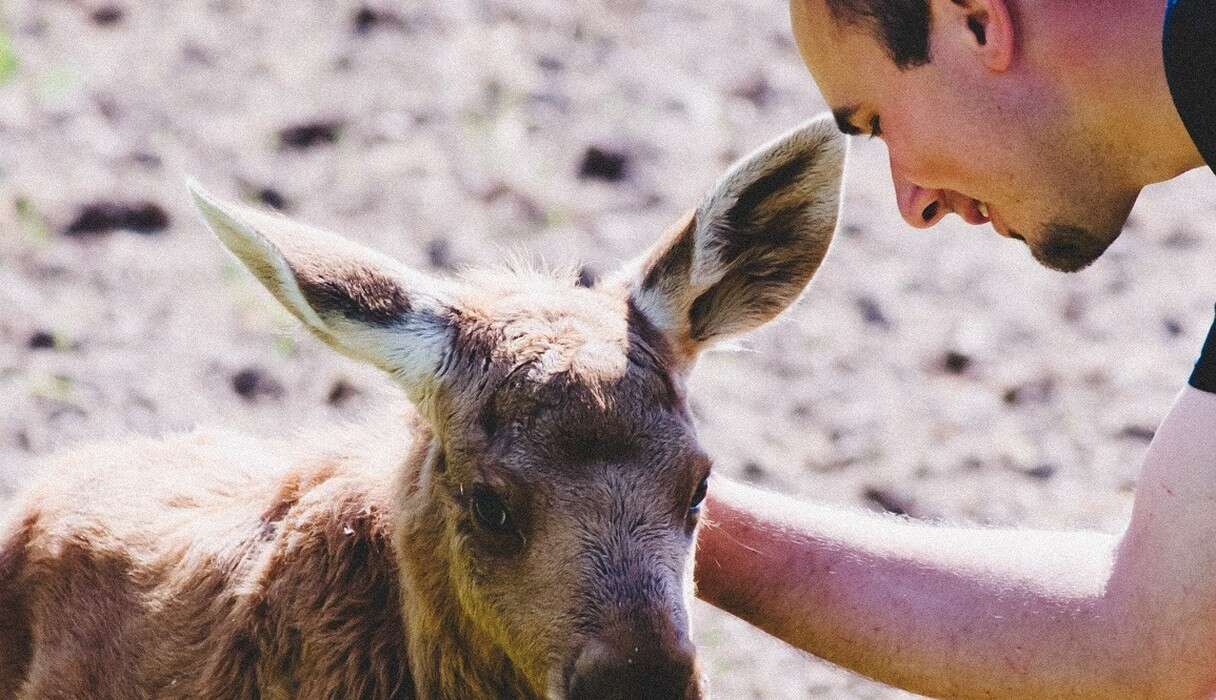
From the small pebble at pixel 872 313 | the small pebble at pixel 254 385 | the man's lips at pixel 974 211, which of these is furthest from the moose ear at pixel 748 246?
the small pebble at pixel 872 313

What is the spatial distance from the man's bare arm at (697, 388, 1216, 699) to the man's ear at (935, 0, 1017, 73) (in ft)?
3.29

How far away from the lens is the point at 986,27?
14.5 ft

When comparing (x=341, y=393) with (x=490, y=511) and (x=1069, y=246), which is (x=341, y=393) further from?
(x=1069, y=246)

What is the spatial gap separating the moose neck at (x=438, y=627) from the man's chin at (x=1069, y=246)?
1846mm

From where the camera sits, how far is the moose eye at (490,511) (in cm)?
457

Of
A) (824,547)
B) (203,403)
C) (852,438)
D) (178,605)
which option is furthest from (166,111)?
(824,547)

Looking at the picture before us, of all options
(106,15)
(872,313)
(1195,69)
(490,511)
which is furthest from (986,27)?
(106,15)

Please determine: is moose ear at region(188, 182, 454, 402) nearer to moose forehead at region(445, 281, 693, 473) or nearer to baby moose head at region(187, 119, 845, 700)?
baby moose head at region(187, 119, 845, 700)

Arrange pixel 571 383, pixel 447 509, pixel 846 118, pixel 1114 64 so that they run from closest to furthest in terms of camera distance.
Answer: pixel 1114 64, pixel 571 383, pixel 447 509, pixel 846 118

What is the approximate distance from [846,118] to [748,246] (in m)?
0.51

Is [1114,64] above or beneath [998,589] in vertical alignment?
above

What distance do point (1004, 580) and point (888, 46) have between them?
1.61 meters

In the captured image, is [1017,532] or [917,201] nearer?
[917,201]

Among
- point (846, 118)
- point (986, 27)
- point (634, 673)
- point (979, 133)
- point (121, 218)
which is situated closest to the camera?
point (634, 673)
